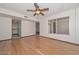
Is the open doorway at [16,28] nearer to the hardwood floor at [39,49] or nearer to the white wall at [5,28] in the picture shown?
the white wall at [5,28]

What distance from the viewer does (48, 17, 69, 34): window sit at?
676 cm

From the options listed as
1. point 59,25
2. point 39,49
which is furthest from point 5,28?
point 59,25

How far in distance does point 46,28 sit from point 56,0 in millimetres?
7951

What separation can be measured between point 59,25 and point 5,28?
5029 mm

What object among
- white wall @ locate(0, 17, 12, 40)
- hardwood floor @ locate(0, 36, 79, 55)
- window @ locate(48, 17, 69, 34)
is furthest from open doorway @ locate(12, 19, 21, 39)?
hardwood floor @ locate(0, 36, 79, 55)

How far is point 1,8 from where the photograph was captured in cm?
557

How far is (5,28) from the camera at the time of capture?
767 centimetres

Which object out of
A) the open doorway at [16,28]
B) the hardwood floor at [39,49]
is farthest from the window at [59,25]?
the open doorway at [16,28]

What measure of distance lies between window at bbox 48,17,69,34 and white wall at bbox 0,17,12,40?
173 inches

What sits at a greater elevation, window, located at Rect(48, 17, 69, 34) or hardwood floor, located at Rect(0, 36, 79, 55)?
window, located at Rect(48, 17, 69, 34)

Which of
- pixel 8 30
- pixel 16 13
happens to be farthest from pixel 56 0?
pixel 8 30

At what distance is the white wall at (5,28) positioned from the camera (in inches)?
285

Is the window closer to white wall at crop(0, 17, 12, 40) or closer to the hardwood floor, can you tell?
the hardwood floor

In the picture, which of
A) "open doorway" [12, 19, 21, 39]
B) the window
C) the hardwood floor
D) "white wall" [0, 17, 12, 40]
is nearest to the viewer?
the hardwood floor
